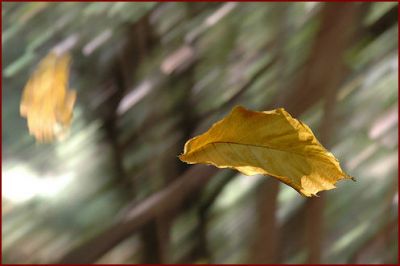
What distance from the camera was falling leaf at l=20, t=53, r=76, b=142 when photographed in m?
0.57

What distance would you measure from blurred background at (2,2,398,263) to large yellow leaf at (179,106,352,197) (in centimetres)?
29

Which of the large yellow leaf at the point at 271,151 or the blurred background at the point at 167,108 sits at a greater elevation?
the blurred background at the point at 167,108

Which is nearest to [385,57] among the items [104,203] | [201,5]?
[201,5]

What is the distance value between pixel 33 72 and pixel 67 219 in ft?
0.45

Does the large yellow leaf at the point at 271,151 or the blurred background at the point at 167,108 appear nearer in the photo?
the large yellow leaf at the point at 271,151

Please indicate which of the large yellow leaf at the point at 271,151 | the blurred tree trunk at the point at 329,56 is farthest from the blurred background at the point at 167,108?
the large yellow leaf at the point at 271,151

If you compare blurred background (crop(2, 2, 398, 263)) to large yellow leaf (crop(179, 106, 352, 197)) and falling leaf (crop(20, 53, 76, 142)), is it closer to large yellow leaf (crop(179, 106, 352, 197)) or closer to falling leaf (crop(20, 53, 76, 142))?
falling leaf (crop(20, 53, 76, 142))

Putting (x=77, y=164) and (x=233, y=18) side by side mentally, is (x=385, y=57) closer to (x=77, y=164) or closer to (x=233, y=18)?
(x=233, y=18)

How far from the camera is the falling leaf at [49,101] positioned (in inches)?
22.6

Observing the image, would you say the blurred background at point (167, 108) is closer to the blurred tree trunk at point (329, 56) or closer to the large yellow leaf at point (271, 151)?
the blurred tree trunk at point (329, 56)

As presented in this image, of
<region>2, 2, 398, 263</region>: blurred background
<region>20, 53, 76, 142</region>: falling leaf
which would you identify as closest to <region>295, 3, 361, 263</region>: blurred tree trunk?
<region>2, 2, 398, 263</region>: blurred background

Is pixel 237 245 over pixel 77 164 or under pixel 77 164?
under

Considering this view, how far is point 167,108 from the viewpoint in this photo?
1.90ft

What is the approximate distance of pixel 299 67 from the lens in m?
0.58
